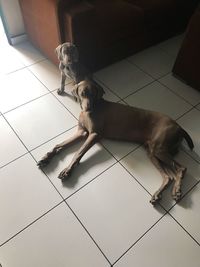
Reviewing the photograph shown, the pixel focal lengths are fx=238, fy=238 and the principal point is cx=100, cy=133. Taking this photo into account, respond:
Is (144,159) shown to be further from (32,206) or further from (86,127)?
(32,206)

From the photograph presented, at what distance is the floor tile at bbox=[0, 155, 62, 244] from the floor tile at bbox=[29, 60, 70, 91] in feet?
2.72

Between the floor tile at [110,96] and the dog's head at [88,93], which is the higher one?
the dog's head at [88,93]

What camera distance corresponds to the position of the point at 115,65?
95.3 inches

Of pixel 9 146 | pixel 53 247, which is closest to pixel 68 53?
pixel 9 146

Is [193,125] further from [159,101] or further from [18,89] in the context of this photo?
[18,89]

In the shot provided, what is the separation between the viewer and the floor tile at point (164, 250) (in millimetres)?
1287

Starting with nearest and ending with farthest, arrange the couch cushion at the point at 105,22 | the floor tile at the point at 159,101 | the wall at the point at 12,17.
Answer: the couch cushion at the point at 105,22 → the floor tile at the point at 159,101 → the wall at the point at 12,17

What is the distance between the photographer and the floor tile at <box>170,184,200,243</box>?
4.60 ft

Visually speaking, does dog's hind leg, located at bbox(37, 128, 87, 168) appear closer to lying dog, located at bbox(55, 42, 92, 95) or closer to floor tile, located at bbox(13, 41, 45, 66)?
lying dog, located at bbox(55, 42, 92, 95)

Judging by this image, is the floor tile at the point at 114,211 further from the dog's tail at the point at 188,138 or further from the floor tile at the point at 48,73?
the floor tile at the point at 48,73

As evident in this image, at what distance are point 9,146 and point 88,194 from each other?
70 cm

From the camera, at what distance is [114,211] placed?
1.46 meters

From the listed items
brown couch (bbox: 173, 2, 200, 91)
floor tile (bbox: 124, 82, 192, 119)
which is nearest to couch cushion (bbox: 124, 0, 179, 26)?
brown couch (bbox: 173, 2, 200, 91)

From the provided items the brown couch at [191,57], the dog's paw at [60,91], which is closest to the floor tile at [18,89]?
the dog's paw at [60,91]
